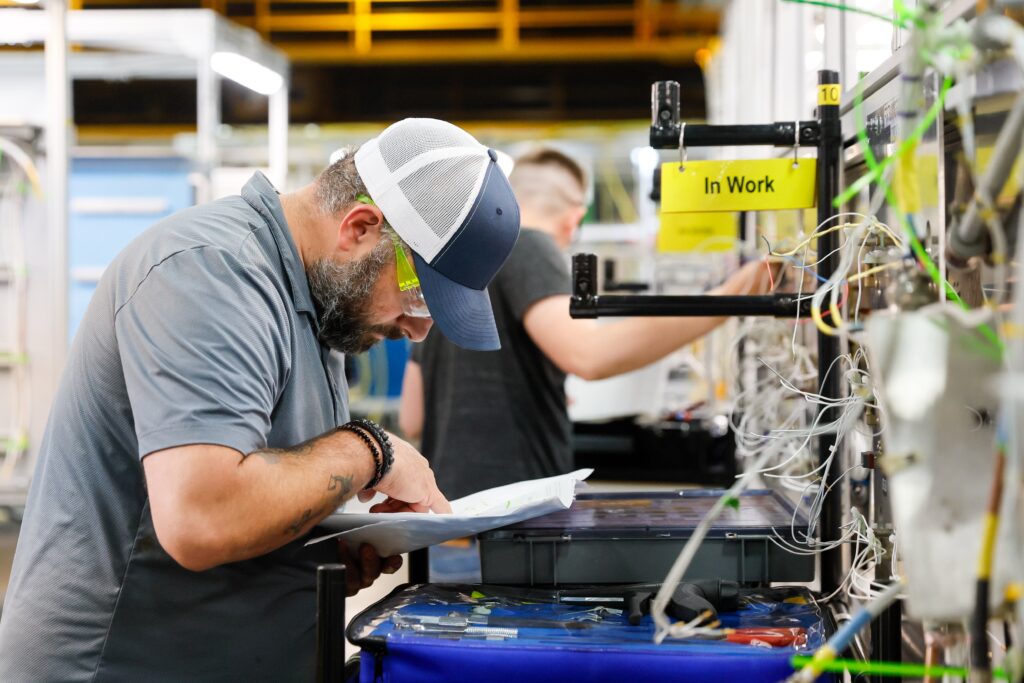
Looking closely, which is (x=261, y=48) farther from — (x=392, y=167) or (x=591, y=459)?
(x=392, y=167)

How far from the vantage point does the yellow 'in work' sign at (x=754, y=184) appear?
145 centimetres

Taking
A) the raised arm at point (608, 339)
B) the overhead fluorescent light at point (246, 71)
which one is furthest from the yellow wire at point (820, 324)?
the overhead fluorescent light at point (246, 71)

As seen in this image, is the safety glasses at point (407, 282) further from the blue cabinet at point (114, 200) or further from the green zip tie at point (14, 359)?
the blue cabinet at point (114, 200)

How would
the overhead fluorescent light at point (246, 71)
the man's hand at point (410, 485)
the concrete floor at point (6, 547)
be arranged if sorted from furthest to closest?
1. the overhead fluorescent light at point (246, 71)
2. the concrete floor at point (6, 547)
3. the man's hand at point (410, 485)

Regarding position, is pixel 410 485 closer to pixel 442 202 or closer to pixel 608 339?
pixel 442 202

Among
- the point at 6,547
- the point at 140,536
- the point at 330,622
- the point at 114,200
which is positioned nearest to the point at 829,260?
the point at 330,622

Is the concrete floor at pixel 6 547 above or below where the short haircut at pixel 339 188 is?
below

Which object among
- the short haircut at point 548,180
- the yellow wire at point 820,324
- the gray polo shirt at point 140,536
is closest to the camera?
the yellow wire at point 820,324

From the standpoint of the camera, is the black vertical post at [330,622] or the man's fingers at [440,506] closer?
the black vertical post at [330,622]

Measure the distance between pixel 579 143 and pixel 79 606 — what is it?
5.87 m

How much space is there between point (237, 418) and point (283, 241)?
34 centimetres

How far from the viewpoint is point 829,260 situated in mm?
1391

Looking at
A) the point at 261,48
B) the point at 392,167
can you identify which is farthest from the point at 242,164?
the point at 392,167

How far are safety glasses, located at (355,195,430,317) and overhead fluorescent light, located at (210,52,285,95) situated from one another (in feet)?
11.4
